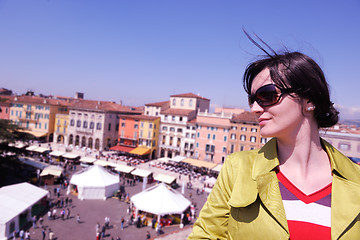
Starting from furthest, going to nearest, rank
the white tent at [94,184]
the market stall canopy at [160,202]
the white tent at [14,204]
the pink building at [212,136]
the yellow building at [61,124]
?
the yellow building at [61,124], the pink building at [212,136], the white tent at [94,184], the market stall canopy at [160,202], the white tent at [14,204]

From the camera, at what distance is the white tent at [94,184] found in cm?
2266

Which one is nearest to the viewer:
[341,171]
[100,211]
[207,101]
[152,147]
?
[341,171]

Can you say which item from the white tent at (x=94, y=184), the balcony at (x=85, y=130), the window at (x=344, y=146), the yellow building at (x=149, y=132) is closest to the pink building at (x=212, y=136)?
the yellow building at (x=149, y=132)

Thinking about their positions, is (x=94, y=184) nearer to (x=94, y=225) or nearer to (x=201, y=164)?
(x=94, y=225)

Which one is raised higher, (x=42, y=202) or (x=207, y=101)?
(x=207, y=101)

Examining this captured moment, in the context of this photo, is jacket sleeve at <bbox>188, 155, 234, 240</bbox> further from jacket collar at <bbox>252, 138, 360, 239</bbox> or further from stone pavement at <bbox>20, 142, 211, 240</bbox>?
stone pavement at <bbox>20, 142, 211, 240</bbox>

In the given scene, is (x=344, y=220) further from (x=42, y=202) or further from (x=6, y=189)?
(x=42, y=202)

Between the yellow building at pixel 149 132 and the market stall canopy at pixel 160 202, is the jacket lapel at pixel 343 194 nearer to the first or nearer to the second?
the market stall canopy at pixel 160 202

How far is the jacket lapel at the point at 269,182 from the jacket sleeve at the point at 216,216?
21 cm

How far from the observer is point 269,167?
5.59 ft

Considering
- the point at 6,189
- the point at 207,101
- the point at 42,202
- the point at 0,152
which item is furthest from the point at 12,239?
the point at 207,101

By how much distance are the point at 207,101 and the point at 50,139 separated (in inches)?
1433

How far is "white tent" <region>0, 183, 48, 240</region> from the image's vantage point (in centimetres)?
1441

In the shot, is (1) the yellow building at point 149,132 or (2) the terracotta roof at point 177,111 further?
(1) the yellow building at point 149,132
